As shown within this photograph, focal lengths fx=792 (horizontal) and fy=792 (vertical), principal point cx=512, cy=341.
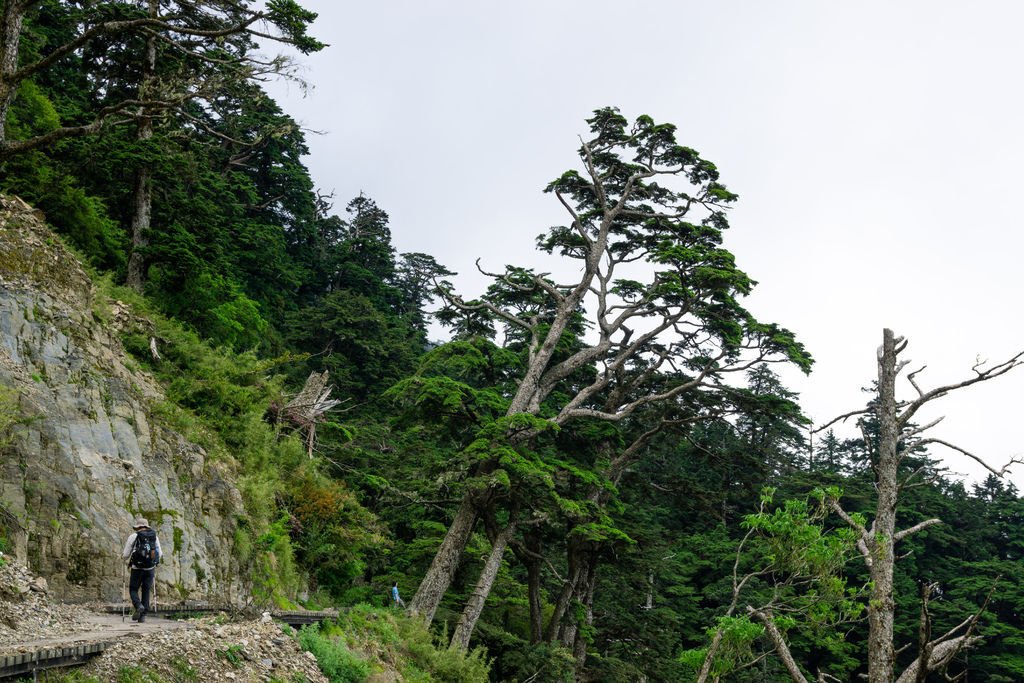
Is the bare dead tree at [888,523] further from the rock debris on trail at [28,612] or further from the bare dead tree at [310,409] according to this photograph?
the bare dead tree at [310,409]

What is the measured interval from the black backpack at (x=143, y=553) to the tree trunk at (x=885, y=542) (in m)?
8.54

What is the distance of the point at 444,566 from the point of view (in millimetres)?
18953

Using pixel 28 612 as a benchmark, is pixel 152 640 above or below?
below

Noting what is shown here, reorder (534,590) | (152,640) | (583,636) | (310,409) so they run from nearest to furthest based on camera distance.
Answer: (152,640) < (310,409) < (534,590) < (583,636)

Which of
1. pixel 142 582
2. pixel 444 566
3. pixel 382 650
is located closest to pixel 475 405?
pixel 444 566

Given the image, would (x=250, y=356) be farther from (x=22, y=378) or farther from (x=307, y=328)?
(x=307, y=328)

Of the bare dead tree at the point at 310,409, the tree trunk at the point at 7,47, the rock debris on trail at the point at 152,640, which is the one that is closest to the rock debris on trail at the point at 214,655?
the rock debris on trail at the point at 152,640

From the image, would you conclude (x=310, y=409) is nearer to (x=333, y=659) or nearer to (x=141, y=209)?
(x=141, y=209)

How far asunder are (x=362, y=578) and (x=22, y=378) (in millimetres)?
14312

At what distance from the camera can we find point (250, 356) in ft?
60.6

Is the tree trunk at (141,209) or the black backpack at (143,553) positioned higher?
the tree trunk at (141,209)

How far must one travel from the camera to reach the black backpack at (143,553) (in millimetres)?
9297

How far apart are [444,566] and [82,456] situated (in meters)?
9.85

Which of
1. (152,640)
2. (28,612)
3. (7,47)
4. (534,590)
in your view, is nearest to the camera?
(152,640)
